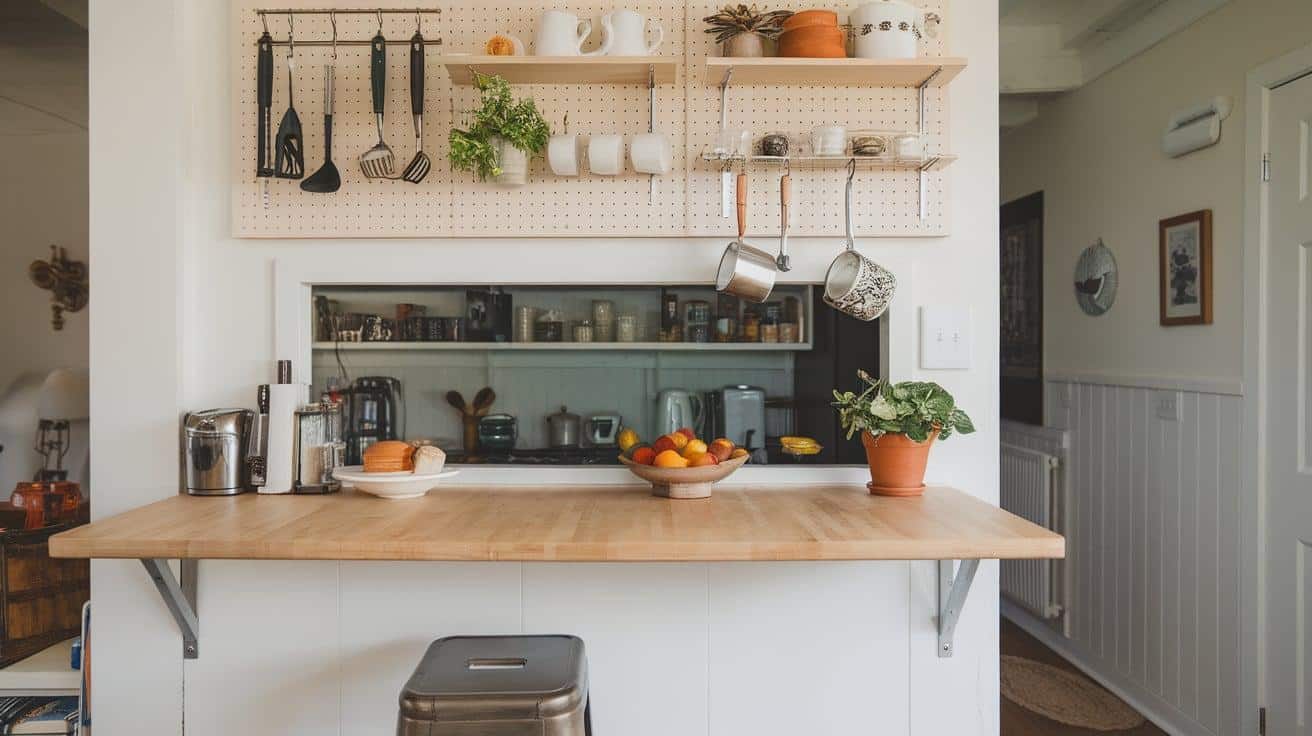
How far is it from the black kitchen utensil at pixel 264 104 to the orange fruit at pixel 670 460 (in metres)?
1.18

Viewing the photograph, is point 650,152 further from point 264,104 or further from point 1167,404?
point 1167,404

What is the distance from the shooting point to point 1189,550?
2736mm

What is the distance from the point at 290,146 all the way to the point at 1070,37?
3.01m

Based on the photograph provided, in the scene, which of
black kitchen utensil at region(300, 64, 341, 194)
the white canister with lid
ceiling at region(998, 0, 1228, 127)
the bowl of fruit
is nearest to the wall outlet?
ceiling at region(998, 0, 1228, 127)

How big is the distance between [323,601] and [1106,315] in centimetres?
308

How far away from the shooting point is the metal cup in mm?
1909

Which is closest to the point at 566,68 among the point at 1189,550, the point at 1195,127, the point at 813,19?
the point at 813,19

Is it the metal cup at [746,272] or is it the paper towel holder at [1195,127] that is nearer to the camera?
the metal cup at [746,272]

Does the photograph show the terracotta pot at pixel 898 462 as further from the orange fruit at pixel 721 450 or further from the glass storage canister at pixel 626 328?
the glass storage canister at pixel 626 328

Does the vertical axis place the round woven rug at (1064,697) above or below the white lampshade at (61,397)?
below

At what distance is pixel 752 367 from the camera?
218 cm

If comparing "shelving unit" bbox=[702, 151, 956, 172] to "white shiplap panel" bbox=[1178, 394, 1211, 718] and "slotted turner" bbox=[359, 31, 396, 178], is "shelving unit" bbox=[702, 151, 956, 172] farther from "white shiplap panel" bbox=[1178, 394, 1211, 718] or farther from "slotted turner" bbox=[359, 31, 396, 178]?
"white shiplap panel" bbox=[1178, 394, 1211, 718]

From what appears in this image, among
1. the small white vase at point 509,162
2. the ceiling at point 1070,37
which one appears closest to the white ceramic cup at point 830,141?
the small white vase at point 509,162

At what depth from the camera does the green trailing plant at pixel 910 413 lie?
1837 mm
